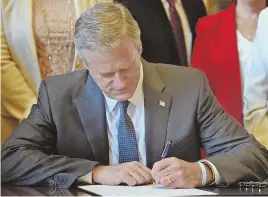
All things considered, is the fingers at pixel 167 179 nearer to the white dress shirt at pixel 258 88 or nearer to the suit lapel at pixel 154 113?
the suit lapel at pixel 154 113

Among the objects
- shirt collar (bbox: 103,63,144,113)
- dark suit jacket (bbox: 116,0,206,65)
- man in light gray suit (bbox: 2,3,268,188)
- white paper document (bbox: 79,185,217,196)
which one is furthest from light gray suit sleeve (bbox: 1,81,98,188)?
dark suit jacket (bbox: 116,0,206,65)

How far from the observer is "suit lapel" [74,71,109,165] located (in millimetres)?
2484

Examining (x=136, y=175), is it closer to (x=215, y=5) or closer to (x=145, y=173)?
(x=145, y=173)

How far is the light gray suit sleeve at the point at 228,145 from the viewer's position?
2301 millimetres

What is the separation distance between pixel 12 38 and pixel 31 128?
2.06 ft

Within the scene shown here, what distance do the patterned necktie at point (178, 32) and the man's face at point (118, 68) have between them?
0.85 metres

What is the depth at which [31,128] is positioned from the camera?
2.48m

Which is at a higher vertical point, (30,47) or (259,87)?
(30,47)

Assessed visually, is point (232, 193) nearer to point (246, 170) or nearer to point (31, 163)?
point (246, 170)

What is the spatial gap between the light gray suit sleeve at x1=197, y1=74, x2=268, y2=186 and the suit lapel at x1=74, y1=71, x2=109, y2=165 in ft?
1.17

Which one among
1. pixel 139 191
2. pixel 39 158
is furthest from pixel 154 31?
Result: pixel 139 191

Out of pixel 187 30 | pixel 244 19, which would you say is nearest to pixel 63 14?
pixel 187 30

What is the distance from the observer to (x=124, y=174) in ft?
7.38

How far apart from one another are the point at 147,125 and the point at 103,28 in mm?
426
